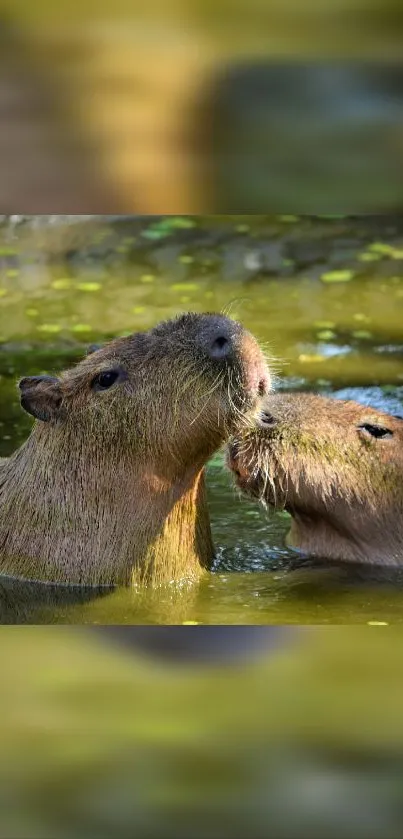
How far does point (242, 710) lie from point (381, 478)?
4926mm

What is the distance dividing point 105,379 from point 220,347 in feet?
2.62

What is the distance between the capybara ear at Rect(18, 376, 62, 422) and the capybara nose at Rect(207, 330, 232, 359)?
946 mm

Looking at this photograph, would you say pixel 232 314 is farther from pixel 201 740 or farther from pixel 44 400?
pixel 201 740

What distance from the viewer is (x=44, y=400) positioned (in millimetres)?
4980

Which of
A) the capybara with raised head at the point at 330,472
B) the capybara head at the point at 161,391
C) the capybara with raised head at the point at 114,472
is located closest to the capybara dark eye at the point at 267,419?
the capybara with raised head at the point at 330,472

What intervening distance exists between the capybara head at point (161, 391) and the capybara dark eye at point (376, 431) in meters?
1.22

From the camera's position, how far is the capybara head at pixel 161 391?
163 inches

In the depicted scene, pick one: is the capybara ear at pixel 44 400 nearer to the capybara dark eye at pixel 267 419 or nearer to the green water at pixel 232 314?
the green water at pixel 232 314

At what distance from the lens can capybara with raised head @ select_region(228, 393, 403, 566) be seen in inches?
207

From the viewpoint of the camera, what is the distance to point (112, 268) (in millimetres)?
11219

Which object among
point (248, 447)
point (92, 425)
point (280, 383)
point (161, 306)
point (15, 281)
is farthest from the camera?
point (15, 281)
